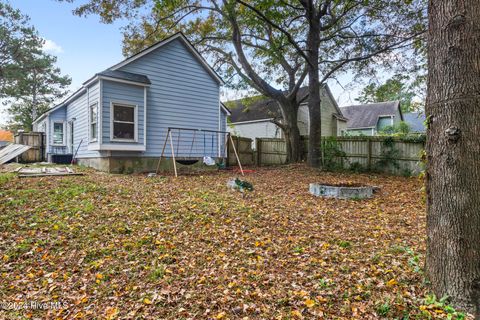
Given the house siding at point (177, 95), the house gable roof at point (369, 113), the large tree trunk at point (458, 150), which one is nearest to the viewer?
the large tree trunk at point (458, 150)

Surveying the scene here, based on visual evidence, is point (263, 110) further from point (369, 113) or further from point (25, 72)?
point (25, 72)

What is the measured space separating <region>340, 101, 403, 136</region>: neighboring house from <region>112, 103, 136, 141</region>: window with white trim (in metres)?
20.8

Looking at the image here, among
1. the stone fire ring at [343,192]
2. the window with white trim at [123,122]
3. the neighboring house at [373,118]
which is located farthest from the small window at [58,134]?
the neighboring house at [373,118]

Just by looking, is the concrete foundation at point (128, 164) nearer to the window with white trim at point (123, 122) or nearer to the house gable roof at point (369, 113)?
the window with white trim at point (123, 122)

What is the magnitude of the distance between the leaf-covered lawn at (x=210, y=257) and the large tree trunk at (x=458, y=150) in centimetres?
34

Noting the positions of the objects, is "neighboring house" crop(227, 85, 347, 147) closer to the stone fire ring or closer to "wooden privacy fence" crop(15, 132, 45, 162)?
"wooden privacy fence" crop(15, 132, 45, 162)

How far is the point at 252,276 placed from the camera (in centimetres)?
277

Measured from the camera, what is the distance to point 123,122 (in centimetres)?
967

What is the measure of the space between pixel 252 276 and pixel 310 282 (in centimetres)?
57

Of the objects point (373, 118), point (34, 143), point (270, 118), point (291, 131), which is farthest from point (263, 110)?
point (34, 143)

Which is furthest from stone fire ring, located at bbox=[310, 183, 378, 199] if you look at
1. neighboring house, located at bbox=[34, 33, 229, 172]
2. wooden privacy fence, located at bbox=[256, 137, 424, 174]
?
neighboring house, located at bbox=[34, 33, 229, 172]

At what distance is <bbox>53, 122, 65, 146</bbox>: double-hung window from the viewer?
569 inches

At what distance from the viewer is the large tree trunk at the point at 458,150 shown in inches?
86.3

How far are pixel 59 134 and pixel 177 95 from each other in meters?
8.14
